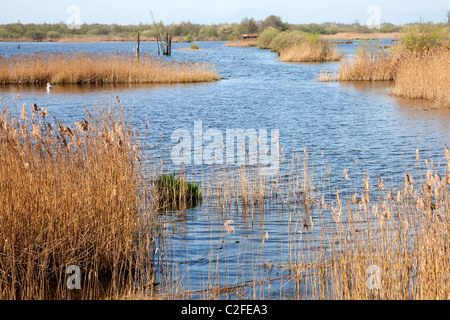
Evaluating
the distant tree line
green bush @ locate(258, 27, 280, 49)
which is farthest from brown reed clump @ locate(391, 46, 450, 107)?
the distant tree line

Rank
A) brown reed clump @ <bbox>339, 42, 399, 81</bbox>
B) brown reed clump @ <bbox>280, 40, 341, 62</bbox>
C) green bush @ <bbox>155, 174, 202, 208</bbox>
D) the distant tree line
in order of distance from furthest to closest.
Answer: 1. the distant tree line
2. brown reed clump @ <bbox>280, 40, 341, 62</bbox>
3. brown reed clump @ <bbox>339, 42, 399, 81</bbox>
4. green bush @ <bbox>155, 174, 202, 208</bbox>

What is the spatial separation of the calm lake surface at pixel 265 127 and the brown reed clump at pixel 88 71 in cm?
97

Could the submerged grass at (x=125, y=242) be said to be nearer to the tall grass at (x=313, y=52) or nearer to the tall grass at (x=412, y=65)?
the tall grass at (x=412, y=65)

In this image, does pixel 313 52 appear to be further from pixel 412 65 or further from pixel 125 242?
pixel 125 242

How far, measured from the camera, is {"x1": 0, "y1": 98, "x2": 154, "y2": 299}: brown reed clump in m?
5.03

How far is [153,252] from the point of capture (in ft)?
20.1

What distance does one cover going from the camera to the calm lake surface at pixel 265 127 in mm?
6024

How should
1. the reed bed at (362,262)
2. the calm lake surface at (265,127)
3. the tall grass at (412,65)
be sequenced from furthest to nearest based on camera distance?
the tall grass at (412,65), the calm lake surface at (265,127), the reed bed at (362,262)

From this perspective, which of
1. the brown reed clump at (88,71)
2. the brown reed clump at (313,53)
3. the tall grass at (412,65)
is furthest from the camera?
the brown reed clump at (313,53)

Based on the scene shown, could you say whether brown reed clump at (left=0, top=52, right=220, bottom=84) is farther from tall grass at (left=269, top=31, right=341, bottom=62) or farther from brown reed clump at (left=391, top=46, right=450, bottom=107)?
tall grass at (left=269, top=31, right=341, bottom=62)

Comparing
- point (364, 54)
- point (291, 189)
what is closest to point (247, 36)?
point (364, 54)

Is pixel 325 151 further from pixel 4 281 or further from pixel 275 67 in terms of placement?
pixel 275 67

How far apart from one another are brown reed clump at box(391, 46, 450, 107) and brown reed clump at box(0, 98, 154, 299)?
13.9m

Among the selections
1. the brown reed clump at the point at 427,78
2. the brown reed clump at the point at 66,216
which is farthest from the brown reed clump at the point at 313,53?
the brown reed clump at the point at 66,216
